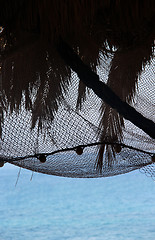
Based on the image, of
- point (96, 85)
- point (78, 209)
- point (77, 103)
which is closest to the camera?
point (96, 85)

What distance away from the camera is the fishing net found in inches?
44.6

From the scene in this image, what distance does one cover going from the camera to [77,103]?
53.1 inches

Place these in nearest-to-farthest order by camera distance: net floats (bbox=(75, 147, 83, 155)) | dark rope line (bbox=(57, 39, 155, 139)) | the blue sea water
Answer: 1. dark rope line (bbox=(57, 39, 155, 139))
2. net floats (bbox=(75, 147, 83, 155))
3. the blue sea water

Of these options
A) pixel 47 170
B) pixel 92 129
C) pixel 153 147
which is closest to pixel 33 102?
pixel 92 129

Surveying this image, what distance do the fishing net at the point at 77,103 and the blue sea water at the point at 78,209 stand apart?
Answer: 413 centimetres

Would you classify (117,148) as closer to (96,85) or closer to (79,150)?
(79,150)

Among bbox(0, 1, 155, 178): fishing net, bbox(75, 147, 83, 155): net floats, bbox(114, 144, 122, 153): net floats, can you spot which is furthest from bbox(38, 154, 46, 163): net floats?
bbox(114, 144, 122, 153): net floats

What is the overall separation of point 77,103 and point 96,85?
0.18 meters

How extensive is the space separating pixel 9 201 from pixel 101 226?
2888 mm

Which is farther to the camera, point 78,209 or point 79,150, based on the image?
point 78,209

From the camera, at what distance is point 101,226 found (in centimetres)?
607

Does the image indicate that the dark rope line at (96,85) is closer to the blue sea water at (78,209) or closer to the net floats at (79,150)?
the net floats at (79,150)

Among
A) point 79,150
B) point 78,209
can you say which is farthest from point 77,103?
point 78,209

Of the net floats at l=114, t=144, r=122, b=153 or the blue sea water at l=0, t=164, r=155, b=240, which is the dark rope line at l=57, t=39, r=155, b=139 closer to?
the net floats at l=114, t=144, r=122, b=153
